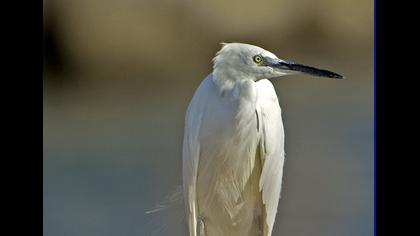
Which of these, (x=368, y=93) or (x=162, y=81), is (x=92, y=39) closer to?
(x=162, y=81)

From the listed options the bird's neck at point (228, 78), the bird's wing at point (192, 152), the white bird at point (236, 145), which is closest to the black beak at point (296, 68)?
the white bird at point (236, 145)

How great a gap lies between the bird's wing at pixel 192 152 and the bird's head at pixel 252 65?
0.37 feet

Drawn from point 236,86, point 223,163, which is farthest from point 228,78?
point 223,163

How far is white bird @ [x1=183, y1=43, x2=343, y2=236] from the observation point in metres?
2.15

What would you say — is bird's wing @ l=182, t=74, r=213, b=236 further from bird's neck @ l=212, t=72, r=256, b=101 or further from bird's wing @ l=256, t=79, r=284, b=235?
bird's wing @ l=256, t=79, r=284, b=235

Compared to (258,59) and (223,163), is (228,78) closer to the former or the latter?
(258,59)

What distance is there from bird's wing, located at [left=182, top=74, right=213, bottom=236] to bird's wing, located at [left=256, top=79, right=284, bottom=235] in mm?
197

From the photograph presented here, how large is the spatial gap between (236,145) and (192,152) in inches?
5.8

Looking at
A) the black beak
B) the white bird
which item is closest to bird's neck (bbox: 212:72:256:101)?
the white bird

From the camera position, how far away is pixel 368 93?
2.82 meters

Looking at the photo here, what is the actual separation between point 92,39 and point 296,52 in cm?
94

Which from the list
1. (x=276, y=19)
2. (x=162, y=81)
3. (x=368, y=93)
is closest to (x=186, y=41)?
(x=162, y=81)

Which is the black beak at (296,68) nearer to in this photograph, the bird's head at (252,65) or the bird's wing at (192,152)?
the bird's head at (252,65)

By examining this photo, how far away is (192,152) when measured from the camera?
2254 mm
